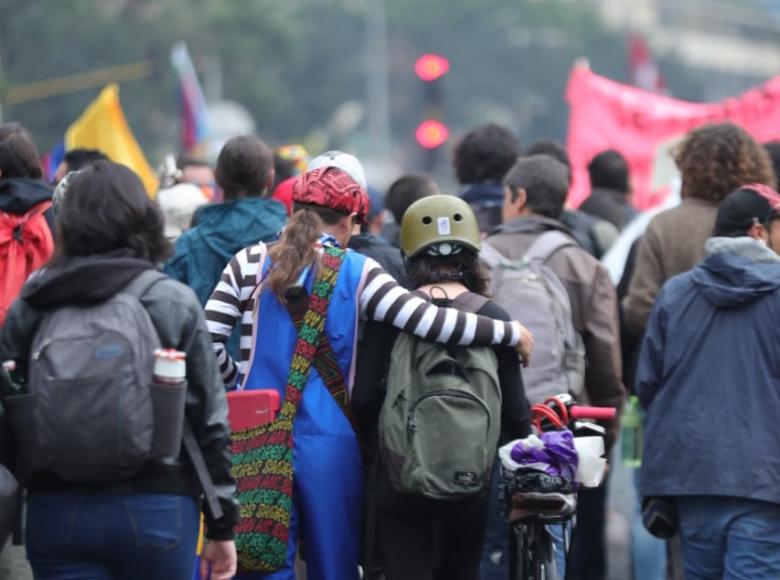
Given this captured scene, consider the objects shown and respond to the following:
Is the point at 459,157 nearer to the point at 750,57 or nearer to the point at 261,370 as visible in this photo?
the point at 261,370

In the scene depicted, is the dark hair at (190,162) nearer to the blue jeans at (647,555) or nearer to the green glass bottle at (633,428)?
the green glass bottle at (633,428)

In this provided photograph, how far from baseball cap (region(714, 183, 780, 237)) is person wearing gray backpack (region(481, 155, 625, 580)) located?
941mm

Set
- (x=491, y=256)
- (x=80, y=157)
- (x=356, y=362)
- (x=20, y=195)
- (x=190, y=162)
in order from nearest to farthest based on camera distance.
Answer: (x=356, y=362) → (x=20, y=195) → (x=491, y=256) → (x=80, y=157) → (x=190, y=162)

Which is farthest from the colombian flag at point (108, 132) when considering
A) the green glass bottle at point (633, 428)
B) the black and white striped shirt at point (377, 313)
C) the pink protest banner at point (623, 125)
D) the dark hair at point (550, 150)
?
the black and white striped shirt at point (377, 313)

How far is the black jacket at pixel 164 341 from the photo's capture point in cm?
459

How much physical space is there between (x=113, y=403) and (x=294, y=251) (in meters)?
1.38

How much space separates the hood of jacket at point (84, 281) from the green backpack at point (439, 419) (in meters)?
1.23

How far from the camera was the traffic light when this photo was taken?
19.6 m

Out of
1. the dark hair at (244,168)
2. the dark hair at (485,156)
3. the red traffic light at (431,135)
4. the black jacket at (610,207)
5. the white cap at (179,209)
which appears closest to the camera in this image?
the dark hair at (244,168)

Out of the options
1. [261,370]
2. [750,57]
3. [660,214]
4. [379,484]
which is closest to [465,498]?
[379,484]

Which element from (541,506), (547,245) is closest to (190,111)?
(547,245)

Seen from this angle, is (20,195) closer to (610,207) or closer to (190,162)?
(190,162)

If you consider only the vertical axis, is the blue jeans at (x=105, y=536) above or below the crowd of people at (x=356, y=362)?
below

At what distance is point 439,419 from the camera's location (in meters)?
5.58
